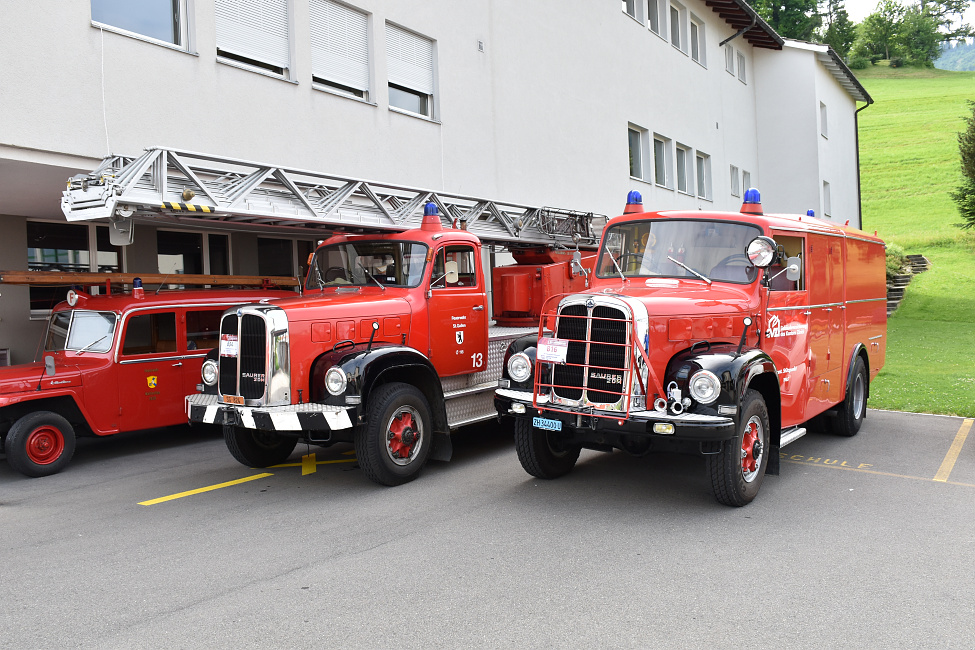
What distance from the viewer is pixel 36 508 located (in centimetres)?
669

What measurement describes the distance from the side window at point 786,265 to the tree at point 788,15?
66.4m

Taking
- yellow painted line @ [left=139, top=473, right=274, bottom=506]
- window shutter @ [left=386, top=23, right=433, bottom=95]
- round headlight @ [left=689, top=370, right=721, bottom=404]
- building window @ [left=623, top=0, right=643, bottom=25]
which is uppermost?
building window @ [left=623, top=0, right=643, bottom=25]

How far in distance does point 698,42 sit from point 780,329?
71.4ft

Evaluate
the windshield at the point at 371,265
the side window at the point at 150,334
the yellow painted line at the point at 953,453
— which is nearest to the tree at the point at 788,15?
the yellow painted line at the point at 953,453

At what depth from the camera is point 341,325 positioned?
714 centimetres

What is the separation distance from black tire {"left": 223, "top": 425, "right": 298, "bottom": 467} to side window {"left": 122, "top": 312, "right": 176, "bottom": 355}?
196 centimetres

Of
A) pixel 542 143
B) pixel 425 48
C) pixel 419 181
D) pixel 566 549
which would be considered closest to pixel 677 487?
pixel 566 549

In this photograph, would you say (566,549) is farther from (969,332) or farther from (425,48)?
(969,332)

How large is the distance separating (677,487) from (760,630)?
2.93 meters

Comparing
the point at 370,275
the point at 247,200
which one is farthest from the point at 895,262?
the point at 247,200

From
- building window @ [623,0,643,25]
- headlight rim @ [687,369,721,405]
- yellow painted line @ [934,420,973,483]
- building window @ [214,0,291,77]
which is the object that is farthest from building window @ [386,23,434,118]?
yellow painted line @ [934,420,973,483]

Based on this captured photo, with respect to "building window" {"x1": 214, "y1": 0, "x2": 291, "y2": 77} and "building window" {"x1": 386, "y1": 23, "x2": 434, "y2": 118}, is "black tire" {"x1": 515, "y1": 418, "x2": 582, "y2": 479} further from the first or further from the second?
"building window" {"x1": 386, "y1": 23, "x2": 434, "y2": 118}

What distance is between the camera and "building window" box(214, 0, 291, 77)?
435 inches

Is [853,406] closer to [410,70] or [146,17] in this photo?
[410,70]
